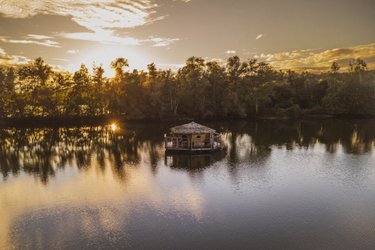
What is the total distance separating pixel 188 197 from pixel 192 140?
24.2m

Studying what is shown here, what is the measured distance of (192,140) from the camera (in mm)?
56750

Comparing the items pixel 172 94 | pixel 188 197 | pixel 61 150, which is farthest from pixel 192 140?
pixel 172 94

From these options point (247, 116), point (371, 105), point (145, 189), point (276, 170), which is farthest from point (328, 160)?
point (371, 105)

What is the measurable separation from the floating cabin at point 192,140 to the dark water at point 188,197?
2.74 meters

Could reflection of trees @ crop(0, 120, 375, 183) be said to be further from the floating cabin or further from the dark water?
the floating cabin

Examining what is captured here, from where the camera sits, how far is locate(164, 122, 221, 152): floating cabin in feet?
184

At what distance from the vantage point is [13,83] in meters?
110

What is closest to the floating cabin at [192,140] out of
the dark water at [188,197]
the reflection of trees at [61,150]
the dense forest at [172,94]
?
the dark water at [188,197]

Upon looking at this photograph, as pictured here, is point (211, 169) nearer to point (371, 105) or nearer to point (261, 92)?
point (261, 92)

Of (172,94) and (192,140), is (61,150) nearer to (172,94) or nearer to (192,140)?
(192,140)

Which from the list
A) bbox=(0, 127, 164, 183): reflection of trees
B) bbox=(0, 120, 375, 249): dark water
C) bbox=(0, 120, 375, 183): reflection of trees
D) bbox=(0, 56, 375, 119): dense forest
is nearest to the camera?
bbox=(0, 120, 375, 249): dark water

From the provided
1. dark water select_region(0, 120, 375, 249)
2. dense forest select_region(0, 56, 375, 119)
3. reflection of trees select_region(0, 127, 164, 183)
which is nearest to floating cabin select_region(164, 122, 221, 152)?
dark water select_region(0, 120, 375, 249)

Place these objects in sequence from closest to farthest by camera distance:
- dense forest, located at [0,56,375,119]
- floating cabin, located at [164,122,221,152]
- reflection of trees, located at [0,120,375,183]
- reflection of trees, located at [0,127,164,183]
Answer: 1. reflection of trees, located at [0,127,164,183]
2. reflection of trees, located at [0,120,375,183]
3. floating cabin, located at [164,122,221,152]
4. dense forest, located at [0,56,375,119]

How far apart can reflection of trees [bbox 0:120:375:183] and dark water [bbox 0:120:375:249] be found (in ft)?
1.12
